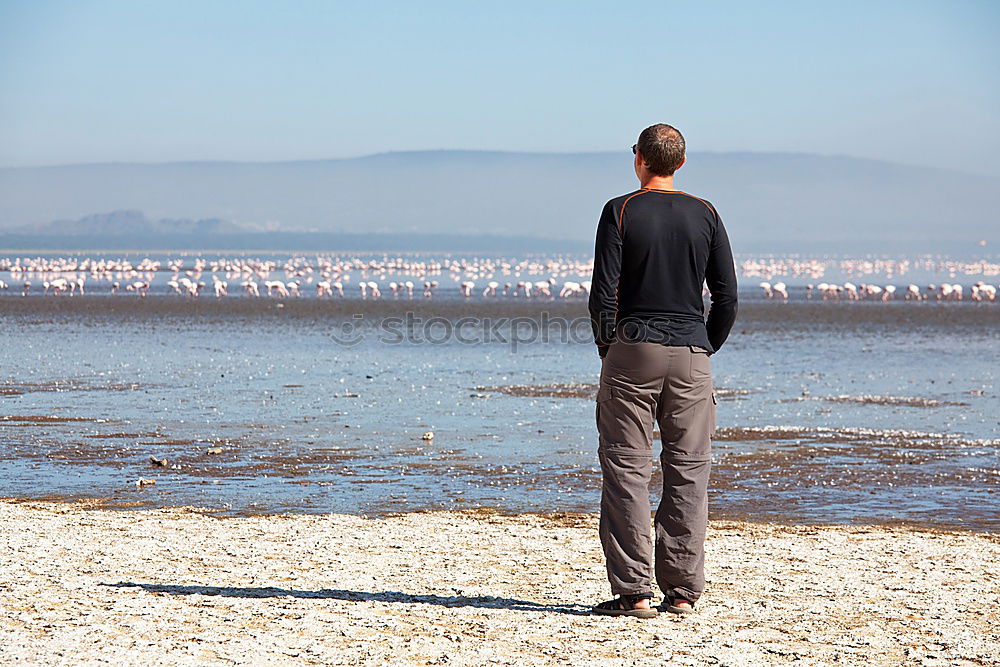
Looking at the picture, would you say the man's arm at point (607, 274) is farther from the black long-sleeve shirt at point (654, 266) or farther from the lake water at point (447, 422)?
the lake water at point (447, 422)

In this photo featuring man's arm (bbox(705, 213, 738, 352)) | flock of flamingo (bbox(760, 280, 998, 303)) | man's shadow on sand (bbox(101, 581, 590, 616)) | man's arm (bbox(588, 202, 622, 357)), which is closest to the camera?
man's arm (bbox(588, 202, 622, 357))

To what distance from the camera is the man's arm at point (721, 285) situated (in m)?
6.12

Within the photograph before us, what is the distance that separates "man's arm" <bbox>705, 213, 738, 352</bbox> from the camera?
6.12m

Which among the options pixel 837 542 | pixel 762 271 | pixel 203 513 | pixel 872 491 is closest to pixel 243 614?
pixel 203 513

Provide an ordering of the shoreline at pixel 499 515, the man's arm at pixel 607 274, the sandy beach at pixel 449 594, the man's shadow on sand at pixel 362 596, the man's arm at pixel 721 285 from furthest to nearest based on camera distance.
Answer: the shoreline at pixel 499 515, the man's shadow on sand at pixel 362 596, the man's arm at pixel 721 285, the man's arm at pixel 607 274, the sandy beach at pixel 449 594

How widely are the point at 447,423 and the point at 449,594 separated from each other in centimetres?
795

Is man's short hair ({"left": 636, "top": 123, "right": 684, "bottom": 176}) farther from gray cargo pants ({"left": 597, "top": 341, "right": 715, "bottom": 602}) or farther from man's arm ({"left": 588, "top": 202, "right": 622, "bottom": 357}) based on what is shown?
gray cargo pants ({"left": 597, "top": 341, "right": 715, "bottom": 602})

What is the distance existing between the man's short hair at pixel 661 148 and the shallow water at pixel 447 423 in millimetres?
3986

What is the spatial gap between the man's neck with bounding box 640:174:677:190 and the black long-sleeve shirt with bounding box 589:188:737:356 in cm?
5

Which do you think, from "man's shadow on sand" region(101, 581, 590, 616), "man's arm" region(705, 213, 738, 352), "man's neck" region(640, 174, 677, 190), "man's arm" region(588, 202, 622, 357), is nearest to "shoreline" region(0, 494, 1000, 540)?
"man's shadow on sand" region(101, 581, 590, 616)

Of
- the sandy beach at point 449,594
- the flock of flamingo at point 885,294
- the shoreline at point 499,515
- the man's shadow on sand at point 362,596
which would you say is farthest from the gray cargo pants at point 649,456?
the flock of flamingo at point 885,294

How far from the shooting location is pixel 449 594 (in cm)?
670

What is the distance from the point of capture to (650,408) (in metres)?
6.10

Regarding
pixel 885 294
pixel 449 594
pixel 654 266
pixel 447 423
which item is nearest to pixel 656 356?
pixel 654 266
